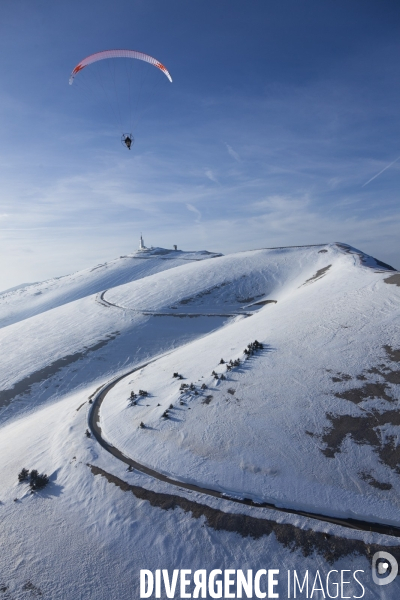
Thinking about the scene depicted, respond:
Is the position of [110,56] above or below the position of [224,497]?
above

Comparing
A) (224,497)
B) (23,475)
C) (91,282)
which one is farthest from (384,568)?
(91,282)

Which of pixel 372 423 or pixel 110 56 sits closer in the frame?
pixel 372 423

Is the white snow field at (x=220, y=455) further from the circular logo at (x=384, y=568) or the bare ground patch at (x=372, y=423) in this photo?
the circular logo at (x=384, y=568)

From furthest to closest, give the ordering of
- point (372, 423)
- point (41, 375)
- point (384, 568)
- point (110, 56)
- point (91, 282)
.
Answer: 1. point (91, 282)
2. point (41, 375)
3. point (110, 56)
4. point (372, 423)
5. point (384, 568)

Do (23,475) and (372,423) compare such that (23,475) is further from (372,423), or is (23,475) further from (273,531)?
(372,423)

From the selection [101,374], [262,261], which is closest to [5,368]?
[101,374]

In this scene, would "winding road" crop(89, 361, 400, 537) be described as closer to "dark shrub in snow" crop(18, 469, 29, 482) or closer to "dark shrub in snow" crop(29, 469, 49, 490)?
"dark shrub in snow" crop(29, 469, 49, 490)

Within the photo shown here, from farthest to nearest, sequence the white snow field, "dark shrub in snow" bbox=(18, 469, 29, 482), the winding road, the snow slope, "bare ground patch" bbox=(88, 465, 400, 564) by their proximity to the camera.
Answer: the snow slope, "dark shrub in snow" bbox=(18, 469, 29, 482), the winding road, the white snow field, "bare ground patch" bbox=(88, 465, 400, 564)

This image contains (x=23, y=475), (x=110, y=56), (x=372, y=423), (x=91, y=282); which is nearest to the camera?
(x=23, y=475)

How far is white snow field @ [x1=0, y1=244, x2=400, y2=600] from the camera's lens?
394 inches

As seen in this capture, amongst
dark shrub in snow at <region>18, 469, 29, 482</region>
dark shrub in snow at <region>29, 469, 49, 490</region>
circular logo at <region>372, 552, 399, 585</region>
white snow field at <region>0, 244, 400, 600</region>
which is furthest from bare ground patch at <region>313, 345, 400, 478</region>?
dark shrub in snow at <region>18, 469, 29, 482</region>

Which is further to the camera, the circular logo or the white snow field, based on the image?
the white snow field

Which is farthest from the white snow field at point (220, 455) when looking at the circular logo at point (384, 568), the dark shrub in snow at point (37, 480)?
the dark shrub in snow at point (37, 480)

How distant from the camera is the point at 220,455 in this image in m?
13.8
